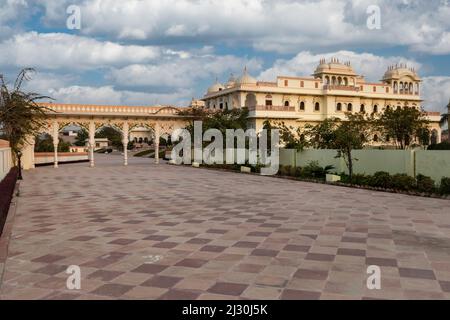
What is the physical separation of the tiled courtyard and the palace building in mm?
28365

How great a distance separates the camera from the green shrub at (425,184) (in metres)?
14.1

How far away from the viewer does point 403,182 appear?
1488cm

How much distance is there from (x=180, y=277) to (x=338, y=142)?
556 inches

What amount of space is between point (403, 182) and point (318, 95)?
1213 inches

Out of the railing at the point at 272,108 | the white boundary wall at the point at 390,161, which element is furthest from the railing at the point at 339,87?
the white boundary wall at the point at 390,161

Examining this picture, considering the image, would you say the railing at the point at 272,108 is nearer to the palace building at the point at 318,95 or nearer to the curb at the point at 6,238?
the palace building at the point at 318,95

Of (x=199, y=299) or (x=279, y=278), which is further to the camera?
(x=279, y=278)

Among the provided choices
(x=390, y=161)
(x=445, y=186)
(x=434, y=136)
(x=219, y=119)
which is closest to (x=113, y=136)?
(x=434, y=136)

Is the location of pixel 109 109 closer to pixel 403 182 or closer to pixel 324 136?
pixel 324 136

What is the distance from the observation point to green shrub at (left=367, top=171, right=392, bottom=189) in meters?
15.5
